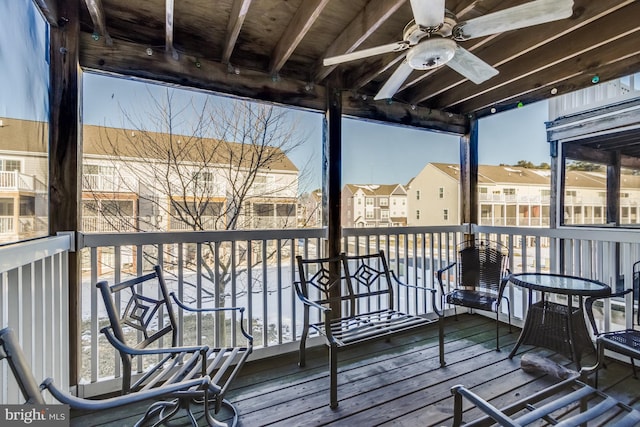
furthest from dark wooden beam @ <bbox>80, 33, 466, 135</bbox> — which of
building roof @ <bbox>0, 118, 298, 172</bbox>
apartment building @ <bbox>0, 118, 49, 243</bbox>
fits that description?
apartment building @ <bbox>0, 118, 49, 243</bbox>

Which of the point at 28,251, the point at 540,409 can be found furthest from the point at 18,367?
the point at 540,409

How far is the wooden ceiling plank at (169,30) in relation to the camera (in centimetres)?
185

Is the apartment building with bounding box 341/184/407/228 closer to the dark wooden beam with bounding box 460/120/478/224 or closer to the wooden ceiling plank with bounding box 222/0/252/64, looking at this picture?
the dark wooden beam with bounding box 460/120/478/224

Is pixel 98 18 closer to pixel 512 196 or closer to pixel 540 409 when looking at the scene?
pixel 540 409

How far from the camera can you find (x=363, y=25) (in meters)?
2.18

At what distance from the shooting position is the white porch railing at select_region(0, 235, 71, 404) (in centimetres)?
132

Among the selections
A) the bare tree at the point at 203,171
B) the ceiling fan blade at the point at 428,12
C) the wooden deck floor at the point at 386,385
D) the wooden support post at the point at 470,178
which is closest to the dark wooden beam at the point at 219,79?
the bare tree at the point at 203,171

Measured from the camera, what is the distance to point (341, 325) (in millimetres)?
2566

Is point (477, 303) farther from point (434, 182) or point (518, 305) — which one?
point (434, 182)

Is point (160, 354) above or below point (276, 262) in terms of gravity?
below

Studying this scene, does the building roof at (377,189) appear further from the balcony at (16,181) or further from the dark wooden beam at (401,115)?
the balcony at (16,181)

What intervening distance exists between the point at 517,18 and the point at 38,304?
2.92 meters

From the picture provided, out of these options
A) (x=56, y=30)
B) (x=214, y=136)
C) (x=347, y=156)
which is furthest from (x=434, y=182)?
(x=56, y=30)

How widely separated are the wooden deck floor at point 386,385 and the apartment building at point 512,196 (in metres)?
1.35
